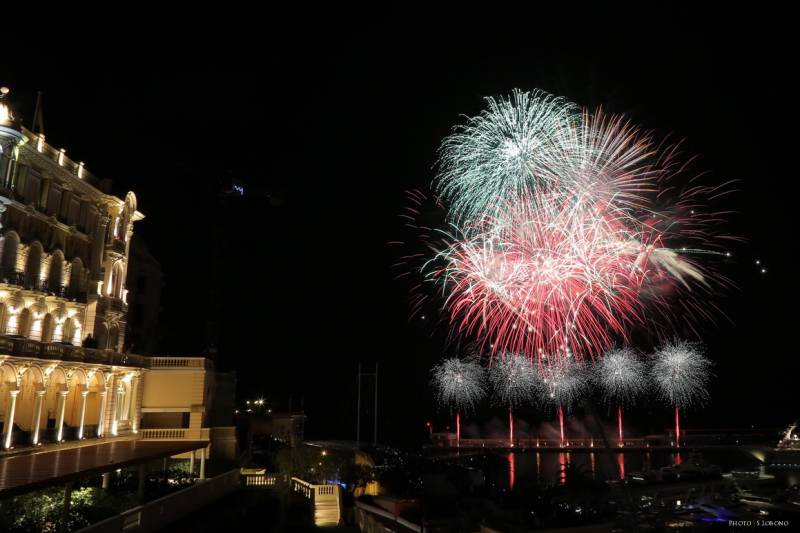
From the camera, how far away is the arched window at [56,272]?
29344 mm

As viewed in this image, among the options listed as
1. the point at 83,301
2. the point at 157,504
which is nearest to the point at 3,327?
the point at 83,301

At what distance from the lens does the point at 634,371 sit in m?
60.0

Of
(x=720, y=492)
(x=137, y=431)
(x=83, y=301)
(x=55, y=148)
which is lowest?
(x=720, y=492)

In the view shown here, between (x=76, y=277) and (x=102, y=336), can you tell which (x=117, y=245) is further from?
(x=102, y=336)

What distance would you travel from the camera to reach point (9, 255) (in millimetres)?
26203

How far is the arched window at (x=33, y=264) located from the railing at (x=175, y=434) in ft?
35.3

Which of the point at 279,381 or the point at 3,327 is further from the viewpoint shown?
the point at 279,381

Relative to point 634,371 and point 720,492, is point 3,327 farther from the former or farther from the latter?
point 634,371

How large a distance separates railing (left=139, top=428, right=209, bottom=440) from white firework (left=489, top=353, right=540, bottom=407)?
120 ft

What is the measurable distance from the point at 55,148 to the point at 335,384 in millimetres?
87317

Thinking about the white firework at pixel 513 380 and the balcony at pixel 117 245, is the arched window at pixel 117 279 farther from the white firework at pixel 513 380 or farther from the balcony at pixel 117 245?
the white firework at pixel 513 380

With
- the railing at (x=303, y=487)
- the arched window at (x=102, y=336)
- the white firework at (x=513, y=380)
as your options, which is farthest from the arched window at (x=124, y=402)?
the white firework at (x=513, y=380)

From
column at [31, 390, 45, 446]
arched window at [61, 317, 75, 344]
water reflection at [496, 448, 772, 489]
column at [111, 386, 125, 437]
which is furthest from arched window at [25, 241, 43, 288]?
water reflection at [496, 448, 772, 489]

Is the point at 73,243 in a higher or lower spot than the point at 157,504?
higher
